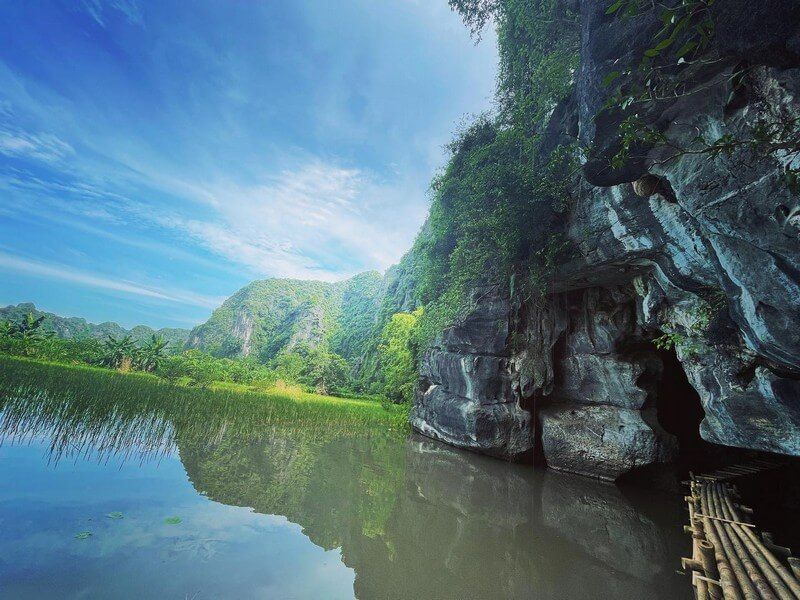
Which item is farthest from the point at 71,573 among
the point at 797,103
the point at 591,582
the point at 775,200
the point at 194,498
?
the point at 797,103

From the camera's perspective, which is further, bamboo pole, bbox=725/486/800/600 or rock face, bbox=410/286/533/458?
rock face, bbox=410/286/533/458

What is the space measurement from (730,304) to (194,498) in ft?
27.9

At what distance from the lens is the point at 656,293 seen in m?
7.25

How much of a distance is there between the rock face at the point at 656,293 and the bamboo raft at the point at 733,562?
81.0 inches

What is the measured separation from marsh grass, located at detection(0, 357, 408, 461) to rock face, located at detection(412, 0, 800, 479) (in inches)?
190

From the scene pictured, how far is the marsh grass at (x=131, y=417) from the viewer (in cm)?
606

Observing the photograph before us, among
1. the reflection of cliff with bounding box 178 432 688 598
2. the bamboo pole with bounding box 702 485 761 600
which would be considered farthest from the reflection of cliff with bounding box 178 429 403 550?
the bamboo pole with bounding box 702 485 761 600

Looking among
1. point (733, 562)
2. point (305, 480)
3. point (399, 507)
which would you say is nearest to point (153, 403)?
point (305, 480)

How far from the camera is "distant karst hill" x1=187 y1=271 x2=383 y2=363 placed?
5609 centimetres

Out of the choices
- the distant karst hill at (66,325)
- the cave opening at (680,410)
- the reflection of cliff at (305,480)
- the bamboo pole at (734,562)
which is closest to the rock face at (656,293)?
the cave opening at (680,410)

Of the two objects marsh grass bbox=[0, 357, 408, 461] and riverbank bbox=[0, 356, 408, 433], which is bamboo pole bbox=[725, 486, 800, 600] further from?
riverbank bbox=[0, 356, 408, 433]

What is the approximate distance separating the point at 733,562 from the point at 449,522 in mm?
3231

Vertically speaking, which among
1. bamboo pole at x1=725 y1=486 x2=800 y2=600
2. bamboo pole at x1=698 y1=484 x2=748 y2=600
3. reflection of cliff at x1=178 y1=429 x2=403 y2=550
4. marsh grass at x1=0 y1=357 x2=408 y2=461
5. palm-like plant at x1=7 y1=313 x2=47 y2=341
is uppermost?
palm-like plant at x1=7 y1=313 x2=47 y2=341

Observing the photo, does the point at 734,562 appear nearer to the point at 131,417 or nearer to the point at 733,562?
the point at 733,562
